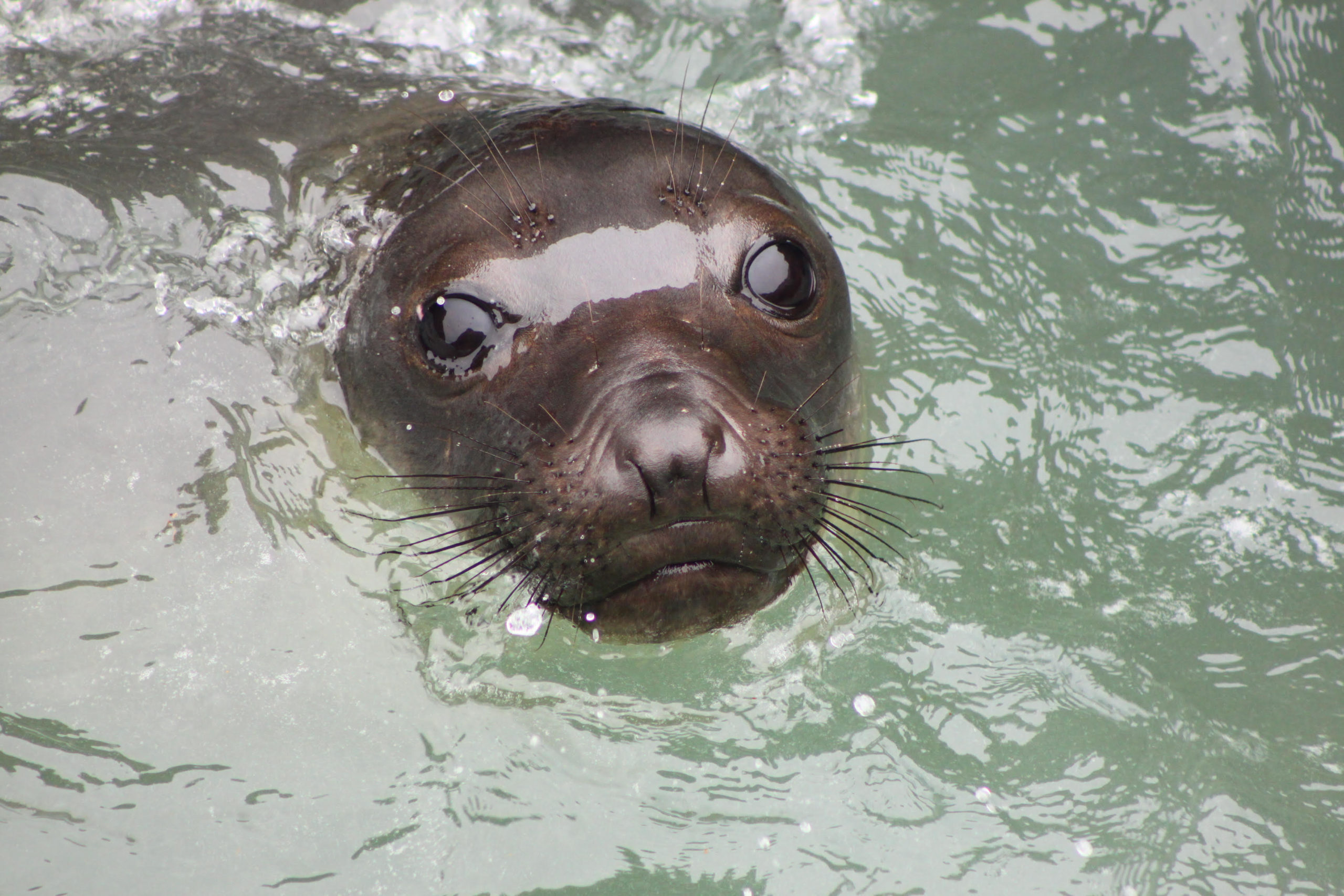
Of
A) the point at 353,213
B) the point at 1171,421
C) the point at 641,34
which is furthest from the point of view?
the point at 641,34

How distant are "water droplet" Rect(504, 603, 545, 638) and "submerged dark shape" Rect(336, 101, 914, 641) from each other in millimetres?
56

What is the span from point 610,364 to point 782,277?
55 cm

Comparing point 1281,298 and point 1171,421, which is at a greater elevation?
point 1281,298

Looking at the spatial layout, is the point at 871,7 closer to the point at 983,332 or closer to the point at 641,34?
the point at 641,34

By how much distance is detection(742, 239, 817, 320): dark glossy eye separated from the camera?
301 cm

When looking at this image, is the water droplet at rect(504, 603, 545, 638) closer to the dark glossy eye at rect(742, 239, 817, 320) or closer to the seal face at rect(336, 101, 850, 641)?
the seal face at rect(336, 101, 850, 641)

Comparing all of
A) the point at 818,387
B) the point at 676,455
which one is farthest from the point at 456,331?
the point at 818,387

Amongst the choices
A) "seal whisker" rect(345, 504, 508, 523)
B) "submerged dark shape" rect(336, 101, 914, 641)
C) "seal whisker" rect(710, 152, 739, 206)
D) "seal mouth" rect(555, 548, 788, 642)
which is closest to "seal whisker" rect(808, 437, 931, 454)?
"submerged dark shape" rect(336, 101, 914, 641)

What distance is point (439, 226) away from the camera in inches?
126

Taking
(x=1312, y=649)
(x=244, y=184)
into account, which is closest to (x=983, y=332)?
(x=1312, y=649)

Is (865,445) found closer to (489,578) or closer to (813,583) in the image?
(813,583)

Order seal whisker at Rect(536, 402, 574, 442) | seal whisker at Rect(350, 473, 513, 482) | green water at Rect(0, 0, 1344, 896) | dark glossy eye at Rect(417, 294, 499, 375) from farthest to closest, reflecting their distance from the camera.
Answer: green water at Rect(0, 0, 1344, 896)
dark glossy eye at Rect(417, 294, 499, 375)
seal whisker at Rect(350, 473, 513, 482)
seal whisker at Rect(536, 402, 574, 442)

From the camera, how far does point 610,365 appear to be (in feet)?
9.03

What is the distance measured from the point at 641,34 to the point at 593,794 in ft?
9.78
